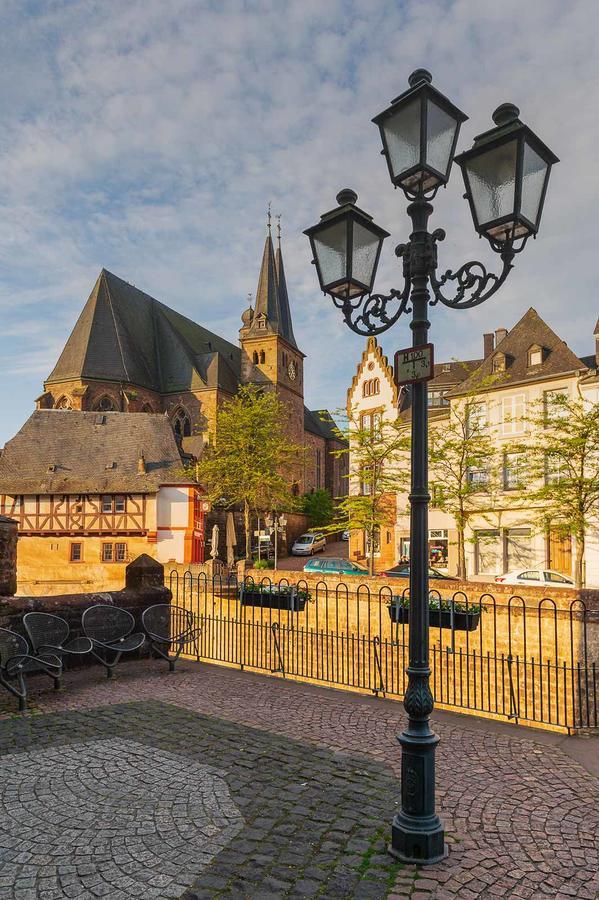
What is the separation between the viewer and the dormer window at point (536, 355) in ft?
105

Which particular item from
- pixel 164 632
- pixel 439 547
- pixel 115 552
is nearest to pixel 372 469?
pixel 439 547

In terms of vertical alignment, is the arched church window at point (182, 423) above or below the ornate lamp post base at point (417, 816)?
above

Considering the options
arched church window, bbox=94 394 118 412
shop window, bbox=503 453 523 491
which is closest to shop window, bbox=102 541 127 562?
arched church window, bbox=94 394 118 412

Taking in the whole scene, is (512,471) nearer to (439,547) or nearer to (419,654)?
(439,547)

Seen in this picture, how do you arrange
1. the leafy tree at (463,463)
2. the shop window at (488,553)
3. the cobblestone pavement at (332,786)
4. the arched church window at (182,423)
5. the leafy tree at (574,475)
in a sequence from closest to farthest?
the cobblestone pavement at (332,786), the leafy tree at (574,475), the leafy tree at (463,463), the shop window at (488,553), the arched church window at (182,423)

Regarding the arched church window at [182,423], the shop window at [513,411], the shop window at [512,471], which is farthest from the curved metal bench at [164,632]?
the arched church window at [182,423]

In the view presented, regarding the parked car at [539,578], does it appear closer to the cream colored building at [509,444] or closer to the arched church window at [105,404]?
the cream colored building at [509,444]

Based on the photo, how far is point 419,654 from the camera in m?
4.44

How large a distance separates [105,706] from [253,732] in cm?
210

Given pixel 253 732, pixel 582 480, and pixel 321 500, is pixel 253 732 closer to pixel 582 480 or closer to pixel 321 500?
pixel 582 480

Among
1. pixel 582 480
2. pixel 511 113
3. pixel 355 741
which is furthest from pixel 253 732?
pixel 582 480

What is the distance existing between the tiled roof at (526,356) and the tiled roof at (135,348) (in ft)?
94.6

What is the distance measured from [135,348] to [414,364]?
5562cm

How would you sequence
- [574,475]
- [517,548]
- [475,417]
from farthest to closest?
[475,417] → [517,548] → [574,475]
